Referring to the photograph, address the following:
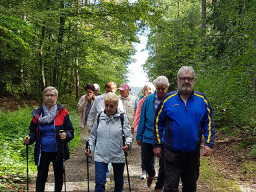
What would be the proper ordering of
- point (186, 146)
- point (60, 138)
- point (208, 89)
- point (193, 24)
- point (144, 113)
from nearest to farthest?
1. point (186, 146)
2. point (60, 138)
3. point (144, 113)
4. point (208, 89)
5. point (193, 24)

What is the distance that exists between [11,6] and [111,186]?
929 centimetres

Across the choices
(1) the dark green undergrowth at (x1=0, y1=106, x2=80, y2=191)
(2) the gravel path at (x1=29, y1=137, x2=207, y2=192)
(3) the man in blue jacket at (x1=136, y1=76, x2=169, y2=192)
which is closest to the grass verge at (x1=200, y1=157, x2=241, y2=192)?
(2) the gravel path at (x1=29, y1=137, x2=207, y2=192)

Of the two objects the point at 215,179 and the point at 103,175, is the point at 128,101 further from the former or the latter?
the point at 103,175

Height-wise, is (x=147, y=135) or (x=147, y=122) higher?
(x=147, y=122)

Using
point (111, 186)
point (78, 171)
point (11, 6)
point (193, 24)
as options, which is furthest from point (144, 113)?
point (193, 24)

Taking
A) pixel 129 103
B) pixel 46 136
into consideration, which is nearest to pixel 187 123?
pixel 46 136

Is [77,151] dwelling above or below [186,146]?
below

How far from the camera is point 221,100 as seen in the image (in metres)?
8.81

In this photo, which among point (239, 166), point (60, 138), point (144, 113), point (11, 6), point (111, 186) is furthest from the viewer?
point (11, 6)

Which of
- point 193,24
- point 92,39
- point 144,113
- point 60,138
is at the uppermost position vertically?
point 193,24

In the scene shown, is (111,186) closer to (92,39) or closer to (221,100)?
(221,100)

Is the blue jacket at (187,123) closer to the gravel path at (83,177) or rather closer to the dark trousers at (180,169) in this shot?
the dark trousers at (180,169)

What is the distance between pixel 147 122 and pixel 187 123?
5.57 ft

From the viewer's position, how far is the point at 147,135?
15.9 feet
